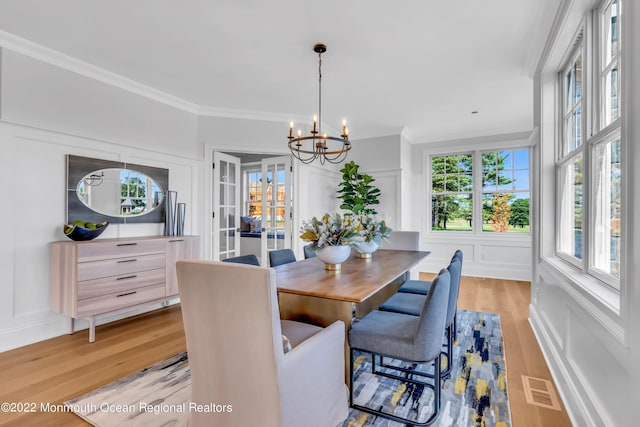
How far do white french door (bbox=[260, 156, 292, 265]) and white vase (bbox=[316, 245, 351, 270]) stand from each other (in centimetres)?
273

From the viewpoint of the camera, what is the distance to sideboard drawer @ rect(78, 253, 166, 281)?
9.38 ft

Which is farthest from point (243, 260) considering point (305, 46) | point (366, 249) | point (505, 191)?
point (505, 191)

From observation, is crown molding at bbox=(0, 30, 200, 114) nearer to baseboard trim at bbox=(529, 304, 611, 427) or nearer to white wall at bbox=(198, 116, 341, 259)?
white wall at bbox=(198, 116, 341, 259)

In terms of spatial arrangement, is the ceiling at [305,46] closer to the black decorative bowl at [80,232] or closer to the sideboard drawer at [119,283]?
the black decorative bowl at [80,232]

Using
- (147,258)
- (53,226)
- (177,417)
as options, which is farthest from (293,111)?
(177,417)

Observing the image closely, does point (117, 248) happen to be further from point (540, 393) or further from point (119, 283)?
point (540, 393)

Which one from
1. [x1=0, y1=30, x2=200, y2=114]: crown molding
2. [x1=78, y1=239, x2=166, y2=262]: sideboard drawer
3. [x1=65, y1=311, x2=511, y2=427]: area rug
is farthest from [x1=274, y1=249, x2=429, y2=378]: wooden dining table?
[x1=0, y1=30, x2=200, y2=114]: crown molding

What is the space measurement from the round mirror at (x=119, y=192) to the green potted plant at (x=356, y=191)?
295cm

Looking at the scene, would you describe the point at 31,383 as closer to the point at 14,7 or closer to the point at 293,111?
the point at 14,7

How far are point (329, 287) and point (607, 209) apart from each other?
153cm

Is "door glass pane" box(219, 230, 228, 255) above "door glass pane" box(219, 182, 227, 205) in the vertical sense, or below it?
below

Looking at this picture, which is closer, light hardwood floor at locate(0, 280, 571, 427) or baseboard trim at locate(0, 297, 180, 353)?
light hardwood floor at locate(0, 280, 571, 427)

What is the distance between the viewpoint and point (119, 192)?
3.51 metres

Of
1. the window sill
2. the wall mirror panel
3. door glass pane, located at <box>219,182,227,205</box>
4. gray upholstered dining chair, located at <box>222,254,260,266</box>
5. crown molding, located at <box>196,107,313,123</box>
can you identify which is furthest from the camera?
door glass pane, located at <box>219,182,227,205</box>
